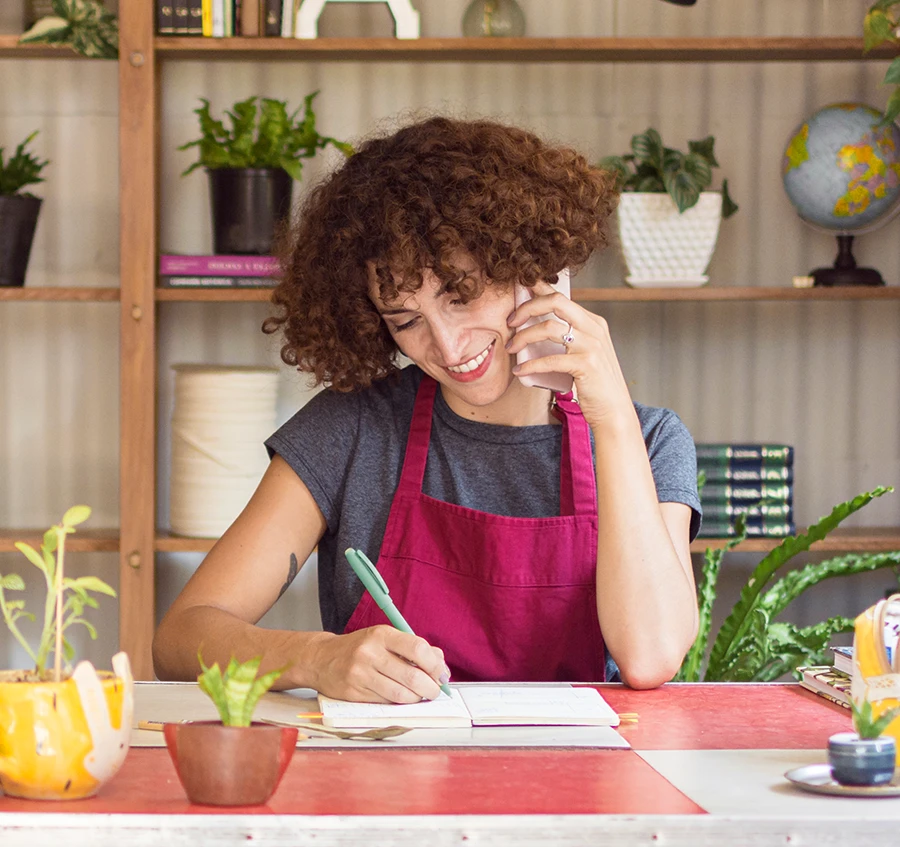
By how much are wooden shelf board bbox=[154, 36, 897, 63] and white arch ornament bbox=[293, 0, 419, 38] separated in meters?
0.04

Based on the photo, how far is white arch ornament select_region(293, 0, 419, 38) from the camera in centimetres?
291

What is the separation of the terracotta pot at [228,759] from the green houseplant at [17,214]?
7.56ft

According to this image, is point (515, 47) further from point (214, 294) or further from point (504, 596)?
point (504, 596)

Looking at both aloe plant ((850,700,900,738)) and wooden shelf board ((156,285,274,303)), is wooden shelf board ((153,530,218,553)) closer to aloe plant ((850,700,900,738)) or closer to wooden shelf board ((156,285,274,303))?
wooden shelf board ((156,285,274,303))

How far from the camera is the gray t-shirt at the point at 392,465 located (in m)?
1.82

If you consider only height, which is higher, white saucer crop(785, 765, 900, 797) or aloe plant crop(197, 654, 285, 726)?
aloe plant crop(197, 654, 285, 726)

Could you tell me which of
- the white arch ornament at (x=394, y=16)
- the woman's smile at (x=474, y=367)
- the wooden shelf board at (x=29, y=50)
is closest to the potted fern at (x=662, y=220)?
the white arch ornament at (x=394, y=16)

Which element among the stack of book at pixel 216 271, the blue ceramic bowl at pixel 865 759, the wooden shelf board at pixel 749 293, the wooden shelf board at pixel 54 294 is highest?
the stack of book at pixel 216 271

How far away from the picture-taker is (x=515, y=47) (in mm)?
2875

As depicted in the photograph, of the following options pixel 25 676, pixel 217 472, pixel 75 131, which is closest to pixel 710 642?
pixel 217 472

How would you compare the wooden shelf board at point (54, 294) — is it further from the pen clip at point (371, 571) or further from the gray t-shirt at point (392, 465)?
the pen clip at point (371, 571)

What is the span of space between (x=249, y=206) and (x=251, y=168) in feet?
0.30

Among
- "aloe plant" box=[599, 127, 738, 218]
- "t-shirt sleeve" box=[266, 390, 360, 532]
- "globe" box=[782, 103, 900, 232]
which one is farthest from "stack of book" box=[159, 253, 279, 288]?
"globe" box=[782, 103, 900, 232]

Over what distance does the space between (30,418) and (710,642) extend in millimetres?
1954
